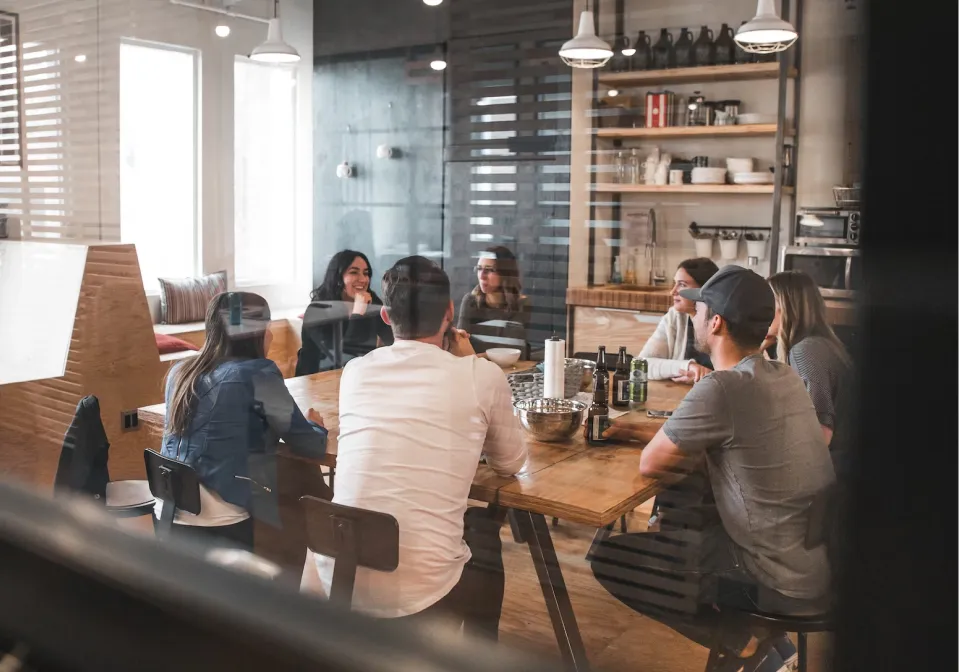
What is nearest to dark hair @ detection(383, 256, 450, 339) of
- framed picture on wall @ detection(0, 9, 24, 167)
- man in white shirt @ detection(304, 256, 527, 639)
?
man in white shirt @ detection(304, 256, 527, 639)

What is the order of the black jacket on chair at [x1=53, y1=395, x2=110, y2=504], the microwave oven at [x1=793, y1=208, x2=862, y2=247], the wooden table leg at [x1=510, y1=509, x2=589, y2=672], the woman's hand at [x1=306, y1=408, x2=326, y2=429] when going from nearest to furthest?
1. the microwave oven at [x1=793, y1=208, x2=862, y2=247]
2. the wooden table leg at [x1=510, y1=509, x2=589, y2=672]
3. the woman's hand at [x1=306, y1=408, x2=326, y2=429]
4. the black jacket on chair at [x1=53, y1=395, x2=110, y2=504]

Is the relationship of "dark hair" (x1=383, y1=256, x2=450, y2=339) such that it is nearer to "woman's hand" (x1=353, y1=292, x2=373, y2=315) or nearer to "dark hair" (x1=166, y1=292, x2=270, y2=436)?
"woman's hand" (x1=353, y1=292, x2=373, y2=315)

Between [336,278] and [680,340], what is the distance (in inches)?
10.6

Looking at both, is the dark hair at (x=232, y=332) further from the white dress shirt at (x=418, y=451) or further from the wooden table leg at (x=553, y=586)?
the wooden table leg at (x=553, y=586)

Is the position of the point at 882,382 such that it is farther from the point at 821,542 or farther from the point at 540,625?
the point at 540,625

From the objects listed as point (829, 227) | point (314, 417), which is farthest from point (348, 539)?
point (829, 227)

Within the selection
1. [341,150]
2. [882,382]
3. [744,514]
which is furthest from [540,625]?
[341,150]

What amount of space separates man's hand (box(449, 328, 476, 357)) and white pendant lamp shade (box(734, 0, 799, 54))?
0.92ft

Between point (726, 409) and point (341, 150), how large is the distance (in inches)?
13.4

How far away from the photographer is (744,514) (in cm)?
49

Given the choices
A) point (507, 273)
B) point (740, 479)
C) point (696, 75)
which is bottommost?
point (740, 479)

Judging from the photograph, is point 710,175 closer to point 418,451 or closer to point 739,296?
point 739,296

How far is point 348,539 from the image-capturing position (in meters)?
0.68

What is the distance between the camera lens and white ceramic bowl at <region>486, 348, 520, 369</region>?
0.60 metres
